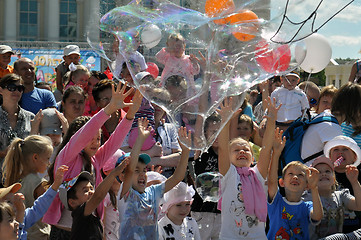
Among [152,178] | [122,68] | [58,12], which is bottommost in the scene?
[58,12]

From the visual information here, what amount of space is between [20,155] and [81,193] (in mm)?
597

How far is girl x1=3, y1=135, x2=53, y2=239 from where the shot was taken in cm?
434

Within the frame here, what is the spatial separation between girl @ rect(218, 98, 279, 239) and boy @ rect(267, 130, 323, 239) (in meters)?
0.07

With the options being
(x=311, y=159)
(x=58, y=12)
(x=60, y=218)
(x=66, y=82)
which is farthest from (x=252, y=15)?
(x=58, y=12)

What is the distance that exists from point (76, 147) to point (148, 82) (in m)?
0.75

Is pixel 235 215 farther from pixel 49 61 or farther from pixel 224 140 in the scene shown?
pixel 49 61

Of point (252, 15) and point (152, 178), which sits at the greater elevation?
point (252, 15)

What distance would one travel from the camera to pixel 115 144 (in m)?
4.41

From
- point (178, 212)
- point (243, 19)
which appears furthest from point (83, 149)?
point (243, 19)

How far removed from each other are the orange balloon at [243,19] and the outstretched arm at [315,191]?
3.49 feet

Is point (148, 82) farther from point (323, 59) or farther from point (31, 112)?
point (323, 59)

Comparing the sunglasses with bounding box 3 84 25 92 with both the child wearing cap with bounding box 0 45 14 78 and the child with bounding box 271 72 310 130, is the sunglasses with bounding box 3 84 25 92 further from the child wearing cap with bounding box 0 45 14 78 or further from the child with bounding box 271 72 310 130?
the child with bounding box 271 72 310 130

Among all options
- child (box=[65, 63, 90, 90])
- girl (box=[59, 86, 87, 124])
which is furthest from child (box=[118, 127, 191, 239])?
child (box=[65, 63, 90, 90])

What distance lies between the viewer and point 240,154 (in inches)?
182
